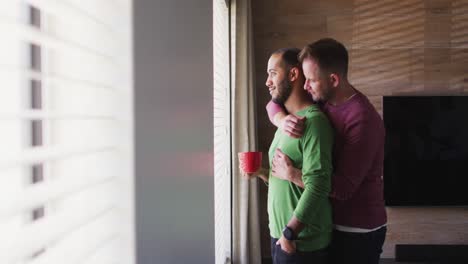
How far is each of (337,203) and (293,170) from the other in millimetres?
204

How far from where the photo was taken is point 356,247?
163 cm

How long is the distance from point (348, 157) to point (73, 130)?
3.70 feet

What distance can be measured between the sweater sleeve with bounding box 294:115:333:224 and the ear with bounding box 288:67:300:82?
23 centimetres

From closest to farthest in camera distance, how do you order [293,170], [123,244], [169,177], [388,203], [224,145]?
[123,244] → [169,177] → [293,170] → [224,145] → [388,203]

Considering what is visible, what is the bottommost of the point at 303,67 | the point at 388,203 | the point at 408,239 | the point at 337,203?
the point at 408,239

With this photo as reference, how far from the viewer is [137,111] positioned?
2.44ft

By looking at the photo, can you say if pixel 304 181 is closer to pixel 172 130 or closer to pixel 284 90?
pixel 284 90

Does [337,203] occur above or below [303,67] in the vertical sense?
below

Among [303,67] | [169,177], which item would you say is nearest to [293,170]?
[303,67]

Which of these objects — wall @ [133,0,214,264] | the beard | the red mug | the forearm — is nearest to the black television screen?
the red mug

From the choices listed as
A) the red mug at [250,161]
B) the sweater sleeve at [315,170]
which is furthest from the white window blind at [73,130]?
the red mug at [250,161]

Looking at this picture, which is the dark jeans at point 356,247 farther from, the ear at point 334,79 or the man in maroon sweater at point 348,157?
the ear at point 334,79

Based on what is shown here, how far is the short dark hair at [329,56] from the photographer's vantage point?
1628 millimetres

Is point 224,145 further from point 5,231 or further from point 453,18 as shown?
point 5,231
